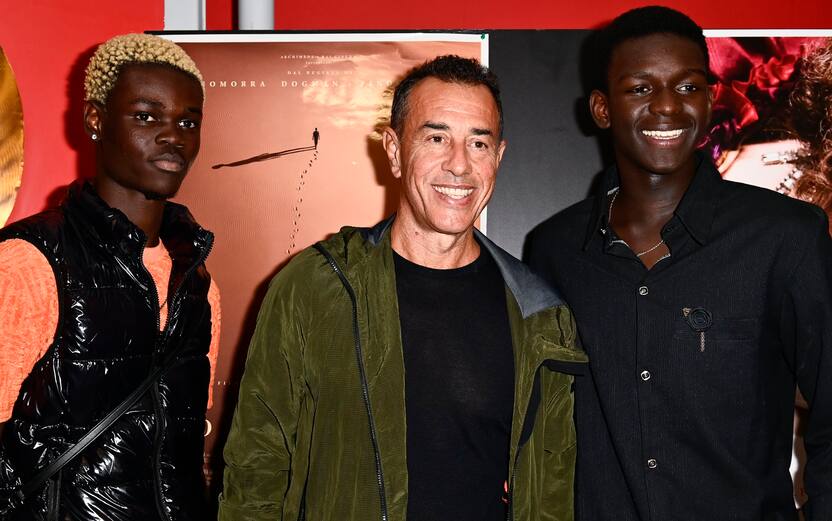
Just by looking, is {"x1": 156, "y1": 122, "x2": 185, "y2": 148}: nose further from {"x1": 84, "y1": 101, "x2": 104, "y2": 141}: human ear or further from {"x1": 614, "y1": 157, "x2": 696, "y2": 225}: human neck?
{"x1": 614, "y1": 157, "x2": 696, "y2": 225}: human neck

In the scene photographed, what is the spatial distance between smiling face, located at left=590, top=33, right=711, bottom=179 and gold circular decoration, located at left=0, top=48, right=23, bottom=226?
201 cm

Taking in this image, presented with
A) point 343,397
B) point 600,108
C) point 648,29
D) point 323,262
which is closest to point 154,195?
point 323,262

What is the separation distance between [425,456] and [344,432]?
0.19 meters

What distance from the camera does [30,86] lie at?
2.64 m

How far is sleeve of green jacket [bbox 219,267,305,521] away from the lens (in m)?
1.73

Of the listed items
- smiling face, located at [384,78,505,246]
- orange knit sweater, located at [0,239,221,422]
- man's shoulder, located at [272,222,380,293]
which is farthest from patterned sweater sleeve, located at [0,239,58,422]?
smiling face, located at [384,78,505,246]

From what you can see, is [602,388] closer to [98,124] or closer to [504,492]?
[504,492]

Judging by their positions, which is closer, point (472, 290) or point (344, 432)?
point (344, 432)

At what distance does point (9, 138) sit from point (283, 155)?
3.07ft

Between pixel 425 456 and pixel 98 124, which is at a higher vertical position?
pixel 98 124

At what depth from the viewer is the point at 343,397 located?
1.72m

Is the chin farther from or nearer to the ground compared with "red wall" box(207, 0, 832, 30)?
nearer to the ground

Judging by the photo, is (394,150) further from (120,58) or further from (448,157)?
(120,58)

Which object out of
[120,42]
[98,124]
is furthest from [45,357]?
[120,42]
